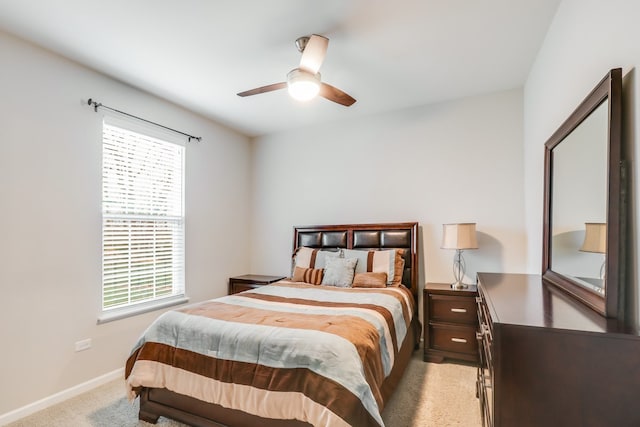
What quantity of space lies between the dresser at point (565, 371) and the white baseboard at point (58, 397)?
124 inches

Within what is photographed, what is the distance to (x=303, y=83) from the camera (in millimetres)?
2422

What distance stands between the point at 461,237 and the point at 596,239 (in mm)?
1772

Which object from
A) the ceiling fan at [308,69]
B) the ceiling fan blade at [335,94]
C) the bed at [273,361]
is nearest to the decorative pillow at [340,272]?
the bed at [273,361]

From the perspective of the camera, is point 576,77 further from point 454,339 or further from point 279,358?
point 454,339

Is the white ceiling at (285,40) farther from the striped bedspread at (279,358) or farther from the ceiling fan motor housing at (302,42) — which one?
the striped bedspread at (279,358)

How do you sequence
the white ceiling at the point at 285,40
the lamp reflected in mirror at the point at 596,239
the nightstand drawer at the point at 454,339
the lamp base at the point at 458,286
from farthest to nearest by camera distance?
the lamp base at the point at 458,286 → the nightstand drawer at the point at 454,339 → the white ceiling at the point at 285,40 → the lamp reflected in mirror at the point at 596,239

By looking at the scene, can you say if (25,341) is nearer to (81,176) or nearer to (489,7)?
(81,176)

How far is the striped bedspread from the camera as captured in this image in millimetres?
1630

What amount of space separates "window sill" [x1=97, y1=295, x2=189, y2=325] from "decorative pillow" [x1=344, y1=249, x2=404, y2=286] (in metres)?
2.11

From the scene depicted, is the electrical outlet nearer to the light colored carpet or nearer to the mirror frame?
the light colored carpet

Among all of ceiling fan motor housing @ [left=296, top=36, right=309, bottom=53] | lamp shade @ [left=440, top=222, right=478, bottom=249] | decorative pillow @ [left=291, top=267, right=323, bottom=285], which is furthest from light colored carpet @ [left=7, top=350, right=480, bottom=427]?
ceiling fan motor housing @ [left=296, top=36, right=309, bottom=53]

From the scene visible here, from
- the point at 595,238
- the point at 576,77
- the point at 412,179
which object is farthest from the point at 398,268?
the point at 576,77

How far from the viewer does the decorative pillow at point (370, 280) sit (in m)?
3.30

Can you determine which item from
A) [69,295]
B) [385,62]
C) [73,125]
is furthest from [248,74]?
[69,295]
